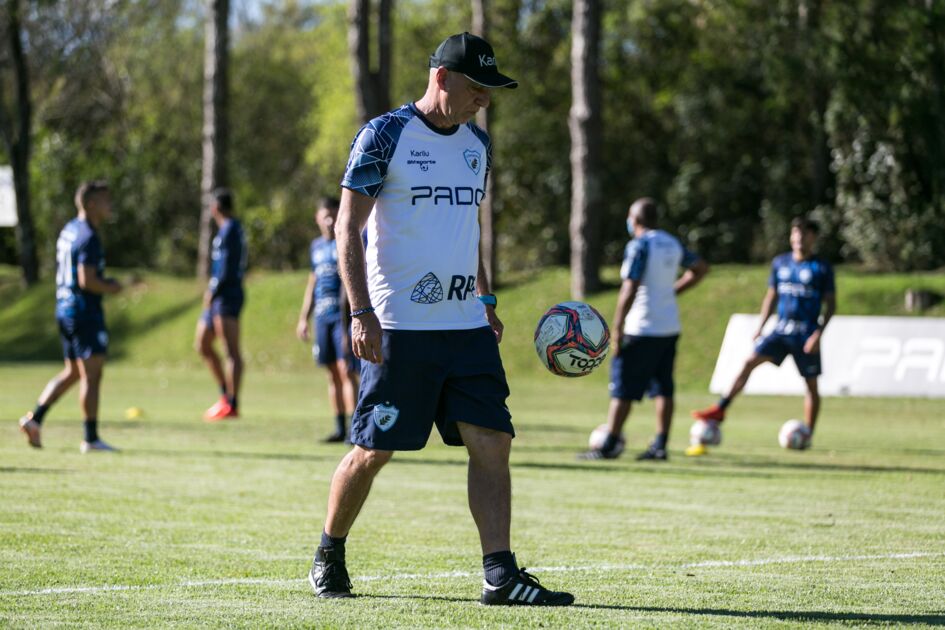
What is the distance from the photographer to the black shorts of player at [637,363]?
12.9 metres

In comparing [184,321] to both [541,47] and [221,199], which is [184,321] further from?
[221,199]

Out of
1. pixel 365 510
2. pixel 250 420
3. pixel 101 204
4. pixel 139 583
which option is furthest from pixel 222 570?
pixel 250 420

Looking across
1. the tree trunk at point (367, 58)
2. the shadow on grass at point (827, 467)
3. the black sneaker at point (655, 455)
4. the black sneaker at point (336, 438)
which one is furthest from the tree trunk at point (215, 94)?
the shadow on grass at point (827, 467)

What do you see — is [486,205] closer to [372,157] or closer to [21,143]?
[21,143]

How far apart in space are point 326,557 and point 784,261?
9.31m

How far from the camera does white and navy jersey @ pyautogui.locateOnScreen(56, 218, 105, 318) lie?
12844 millimetres

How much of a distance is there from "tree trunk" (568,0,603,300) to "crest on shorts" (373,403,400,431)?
75.5 ft

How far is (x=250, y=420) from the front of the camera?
17484 millimetres

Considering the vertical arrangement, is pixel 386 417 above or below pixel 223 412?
above

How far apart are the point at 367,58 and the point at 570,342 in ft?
75.4

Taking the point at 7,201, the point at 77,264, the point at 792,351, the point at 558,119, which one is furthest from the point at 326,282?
the point at 558,119

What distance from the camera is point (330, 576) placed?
6.29 metres

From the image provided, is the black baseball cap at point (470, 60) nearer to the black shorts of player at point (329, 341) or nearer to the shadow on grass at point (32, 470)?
the shadow on grass at point (32, 470)

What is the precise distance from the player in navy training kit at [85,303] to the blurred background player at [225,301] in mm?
3055
